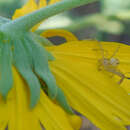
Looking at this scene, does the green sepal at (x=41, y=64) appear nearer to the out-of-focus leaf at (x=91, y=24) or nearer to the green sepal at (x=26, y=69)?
the green sepal at (x=26, y=69)

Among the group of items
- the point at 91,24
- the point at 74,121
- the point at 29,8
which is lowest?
the point at 74,121

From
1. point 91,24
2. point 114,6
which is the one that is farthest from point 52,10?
point 114,6

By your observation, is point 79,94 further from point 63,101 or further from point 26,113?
point 26,113

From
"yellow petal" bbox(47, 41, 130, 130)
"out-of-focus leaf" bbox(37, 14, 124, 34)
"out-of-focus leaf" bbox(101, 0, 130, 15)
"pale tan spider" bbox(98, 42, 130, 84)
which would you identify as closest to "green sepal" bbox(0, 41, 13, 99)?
"yellow petal" bbox(47, 41, 130, 130)

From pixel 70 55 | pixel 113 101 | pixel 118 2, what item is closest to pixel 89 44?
pixel 70 55

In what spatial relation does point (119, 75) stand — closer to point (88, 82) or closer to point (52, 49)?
A: point (88, 82)


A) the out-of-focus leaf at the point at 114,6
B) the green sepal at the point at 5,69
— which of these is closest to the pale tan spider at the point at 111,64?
the green sepal at the point at 5,69
